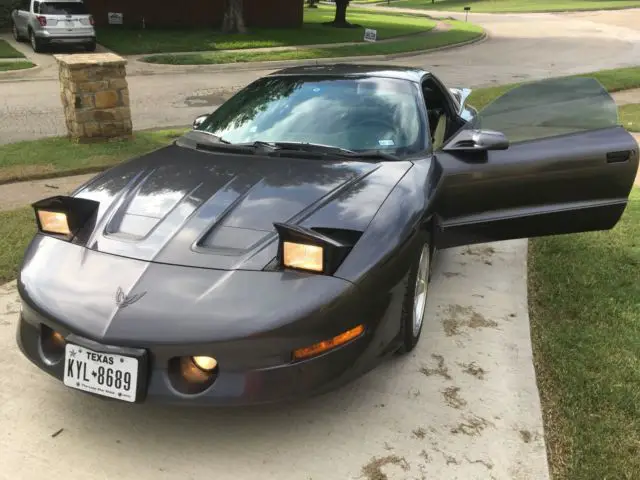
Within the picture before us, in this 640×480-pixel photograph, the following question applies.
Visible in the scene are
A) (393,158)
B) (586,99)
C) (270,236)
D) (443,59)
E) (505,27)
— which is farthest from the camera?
(505,27)

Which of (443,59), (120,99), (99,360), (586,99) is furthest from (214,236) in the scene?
(443,59)

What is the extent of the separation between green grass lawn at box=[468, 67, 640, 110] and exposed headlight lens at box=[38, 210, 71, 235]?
29.0 feet

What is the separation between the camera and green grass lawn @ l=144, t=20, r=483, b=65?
687 inches

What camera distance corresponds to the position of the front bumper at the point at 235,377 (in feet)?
7.61

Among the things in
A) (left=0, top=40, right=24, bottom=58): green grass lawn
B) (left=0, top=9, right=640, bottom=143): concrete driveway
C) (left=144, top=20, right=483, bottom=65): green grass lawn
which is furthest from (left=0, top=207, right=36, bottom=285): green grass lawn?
(left=0, top=40, right=24, bottom=58): green grass lawn

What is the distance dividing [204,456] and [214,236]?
2.96 ft

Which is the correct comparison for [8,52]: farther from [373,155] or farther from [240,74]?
[373,155]

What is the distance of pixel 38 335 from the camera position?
260cm

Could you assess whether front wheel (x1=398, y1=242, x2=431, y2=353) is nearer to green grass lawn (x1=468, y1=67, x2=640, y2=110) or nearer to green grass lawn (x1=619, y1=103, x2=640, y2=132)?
green grass lawn (x1=619, y1=103, x2=640, y2=132)

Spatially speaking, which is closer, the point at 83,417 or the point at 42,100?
the point at 83,417

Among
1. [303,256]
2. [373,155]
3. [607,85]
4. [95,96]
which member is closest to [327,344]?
[303,256]

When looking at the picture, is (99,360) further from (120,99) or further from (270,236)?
(120,99)

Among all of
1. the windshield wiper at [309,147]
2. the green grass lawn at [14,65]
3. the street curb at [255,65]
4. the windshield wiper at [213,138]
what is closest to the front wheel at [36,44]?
the green grass lawn at [14,65]

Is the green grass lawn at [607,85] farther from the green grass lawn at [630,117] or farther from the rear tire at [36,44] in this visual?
the rear tire at [36,44]
